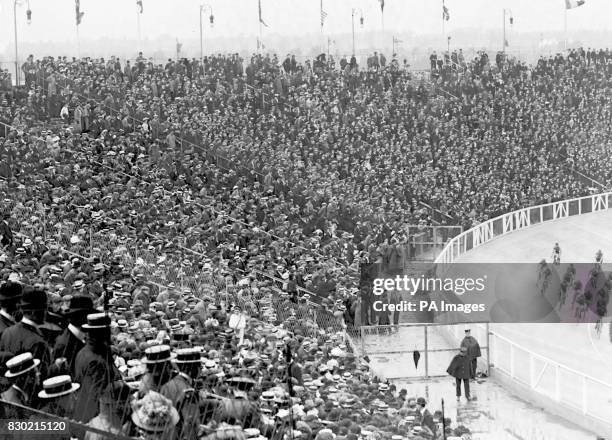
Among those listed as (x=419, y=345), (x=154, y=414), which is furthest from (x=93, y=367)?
(x=419, y=345)

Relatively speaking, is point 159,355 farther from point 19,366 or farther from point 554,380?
point 554,380

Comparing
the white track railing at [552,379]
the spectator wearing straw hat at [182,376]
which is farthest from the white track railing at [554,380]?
the spectator wearing straw hat at [182,376]

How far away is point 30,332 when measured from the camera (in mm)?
7793

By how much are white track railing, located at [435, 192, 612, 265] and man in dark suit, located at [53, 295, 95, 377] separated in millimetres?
18532

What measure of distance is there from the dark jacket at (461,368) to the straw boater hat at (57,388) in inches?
455

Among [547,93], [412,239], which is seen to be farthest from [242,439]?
[547,93]

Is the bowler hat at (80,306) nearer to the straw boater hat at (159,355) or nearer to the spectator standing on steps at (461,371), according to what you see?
the straw boater hat at (159,355)

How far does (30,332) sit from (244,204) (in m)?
16.4

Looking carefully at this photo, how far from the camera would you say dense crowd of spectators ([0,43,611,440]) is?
7785 mm

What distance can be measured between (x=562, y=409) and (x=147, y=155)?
536 inches

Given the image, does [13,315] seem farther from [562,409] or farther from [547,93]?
[547,93]

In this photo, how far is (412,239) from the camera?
27.8 meters

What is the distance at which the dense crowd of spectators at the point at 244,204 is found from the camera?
7785mm

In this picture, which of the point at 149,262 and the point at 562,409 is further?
the point at 149,262
